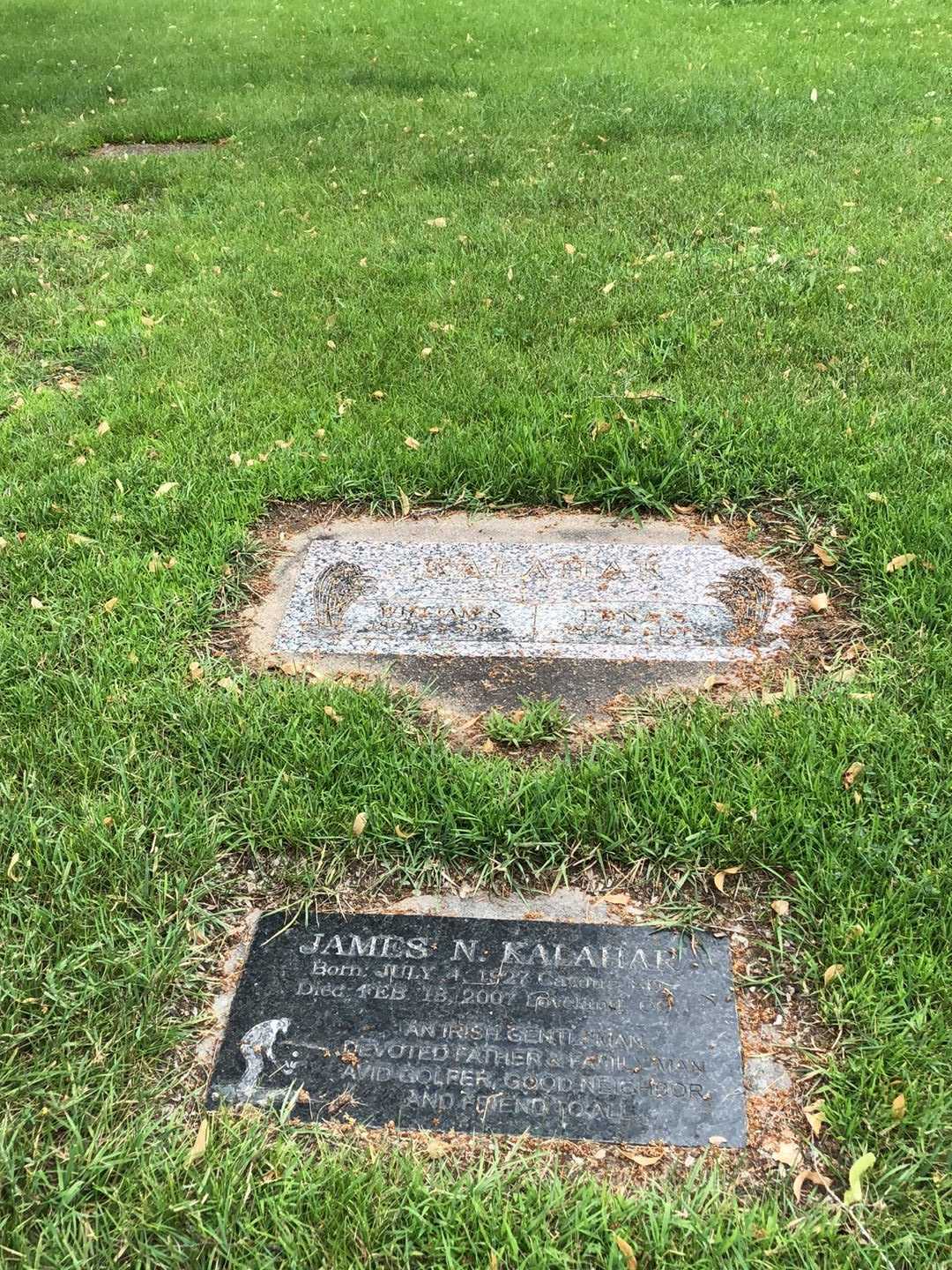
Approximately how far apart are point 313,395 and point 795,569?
2312 mm

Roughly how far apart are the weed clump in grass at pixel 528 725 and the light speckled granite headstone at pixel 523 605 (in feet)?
0.25

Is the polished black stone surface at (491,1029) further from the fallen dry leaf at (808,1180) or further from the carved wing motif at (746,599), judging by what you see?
the carved wing motif at (746,599)

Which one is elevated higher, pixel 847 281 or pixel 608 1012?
pixel 847 281

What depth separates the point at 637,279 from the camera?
17.7ft

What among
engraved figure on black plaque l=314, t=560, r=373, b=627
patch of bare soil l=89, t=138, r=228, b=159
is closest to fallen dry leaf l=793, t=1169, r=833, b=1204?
engraved figure on black plaque l=314, t=560, r=373, b=627

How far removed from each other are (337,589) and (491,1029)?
178cm

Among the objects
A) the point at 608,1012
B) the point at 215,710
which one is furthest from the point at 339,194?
the point at 608,1012

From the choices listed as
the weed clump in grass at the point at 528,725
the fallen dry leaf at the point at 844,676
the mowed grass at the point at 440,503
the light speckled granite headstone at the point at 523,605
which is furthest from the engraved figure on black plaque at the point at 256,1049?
the fallen dry leaf at the point at 844,676

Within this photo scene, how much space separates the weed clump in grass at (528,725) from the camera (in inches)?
114

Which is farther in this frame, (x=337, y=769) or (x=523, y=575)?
(x=523, y=575)

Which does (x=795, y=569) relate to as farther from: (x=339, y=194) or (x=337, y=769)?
(x=339, y=194)

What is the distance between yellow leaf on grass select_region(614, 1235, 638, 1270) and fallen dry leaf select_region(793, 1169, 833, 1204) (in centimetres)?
32

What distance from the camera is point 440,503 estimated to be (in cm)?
399

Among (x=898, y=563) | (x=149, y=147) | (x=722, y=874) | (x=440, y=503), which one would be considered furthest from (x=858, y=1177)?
(x=149, y=147)
